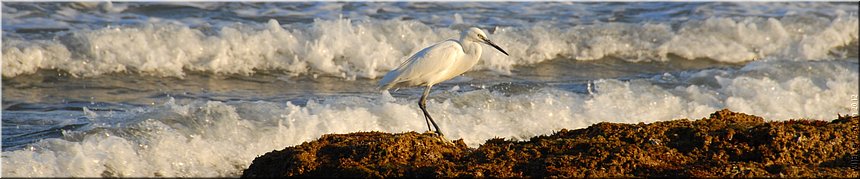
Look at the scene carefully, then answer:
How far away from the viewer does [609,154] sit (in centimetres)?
438

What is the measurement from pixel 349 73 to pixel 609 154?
6036mm

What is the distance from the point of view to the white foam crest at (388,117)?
6027 millimetres

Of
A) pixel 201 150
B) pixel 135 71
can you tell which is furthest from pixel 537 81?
pixel 201 150

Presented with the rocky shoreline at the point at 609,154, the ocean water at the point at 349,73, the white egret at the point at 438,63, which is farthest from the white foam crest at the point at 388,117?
the rocky shoreline at the point at 609,154

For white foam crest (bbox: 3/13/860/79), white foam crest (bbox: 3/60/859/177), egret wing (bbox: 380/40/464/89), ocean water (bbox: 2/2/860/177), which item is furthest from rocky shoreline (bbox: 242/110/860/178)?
white foam crest (bbox: 3/13/860/79)

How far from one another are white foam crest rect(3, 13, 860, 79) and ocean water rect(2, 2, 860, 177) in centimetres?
2

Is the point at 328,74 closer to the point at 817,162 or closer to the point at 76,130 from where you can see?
the point at 76,130

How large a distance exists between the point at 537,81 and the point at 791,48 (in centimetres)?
473

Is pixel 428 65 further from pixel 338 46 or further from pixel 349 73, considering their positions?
pixel 338 46

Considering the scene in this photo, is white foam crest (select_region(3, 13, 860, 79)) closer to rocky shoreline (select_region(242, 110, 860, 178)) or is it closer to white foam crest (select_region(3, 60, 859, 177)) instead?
white foam crest (select_region(3, 60, 859, 177))

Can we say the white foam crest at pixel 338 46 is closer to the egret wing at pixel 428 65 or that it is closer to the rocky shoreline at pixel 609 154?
the egret wing at pixel 428 65

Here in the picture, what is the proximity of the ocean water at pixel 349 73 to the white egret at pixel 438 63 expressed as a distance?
1112mm

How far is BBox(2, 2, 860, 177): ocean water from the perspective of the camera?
669 centimetres

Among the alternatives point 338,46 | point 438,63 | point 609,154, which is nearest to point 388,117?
point 438,63
